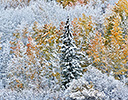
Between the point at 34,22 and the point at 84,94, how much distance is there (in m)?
3.57

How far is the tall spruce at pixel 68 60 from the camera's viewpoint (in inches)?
218

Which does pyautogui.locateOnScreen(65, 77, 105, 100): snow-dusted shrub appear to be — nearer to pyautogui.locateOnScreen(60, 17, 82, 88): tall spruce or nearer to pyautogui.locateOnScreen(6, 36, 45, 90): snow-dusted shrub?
pyautogui.locateOnScreen(60, 17, 82, 88): tall spruce

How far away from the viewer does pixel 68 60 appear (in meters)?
5.63

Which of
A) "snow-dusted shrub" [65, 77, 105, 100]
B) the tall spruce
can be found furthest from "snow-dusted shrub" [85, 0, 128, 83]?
"snow-dusted shrub" [65, 77, 105, 100]

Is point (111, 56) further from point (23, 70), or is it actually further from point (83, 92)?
point (23, 70)

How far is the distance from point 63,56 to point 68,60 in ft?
0.59

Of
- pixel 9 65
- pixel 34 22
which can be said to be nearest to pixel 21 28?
pixel 34 22

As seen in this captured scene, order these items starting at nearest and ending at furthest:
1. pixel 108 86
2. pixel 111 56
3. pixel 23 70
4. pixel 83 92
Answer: pixel 83 92, pixel 108 86, pixel 23 70, pixel 111 56

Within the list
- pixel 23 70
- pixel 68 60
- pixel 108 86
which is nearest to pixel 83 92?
pixel 108 86

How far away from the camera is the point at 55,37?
20.7ft

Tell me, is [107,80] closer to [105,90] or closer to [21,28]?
[105,90]

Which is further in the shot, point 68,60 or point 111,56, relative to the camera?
point 111,56

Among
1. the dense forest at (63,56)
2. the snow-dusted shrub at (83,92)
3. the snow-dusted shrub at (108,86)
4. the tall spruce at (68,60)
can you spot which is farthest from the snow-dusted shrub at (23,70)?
the snow-dusted shrub at (108,86)

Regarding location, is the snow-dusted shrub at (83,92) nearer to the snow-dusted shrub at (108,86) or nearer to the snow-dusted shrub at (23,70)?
the snow-dusted shrub at (108,86)
